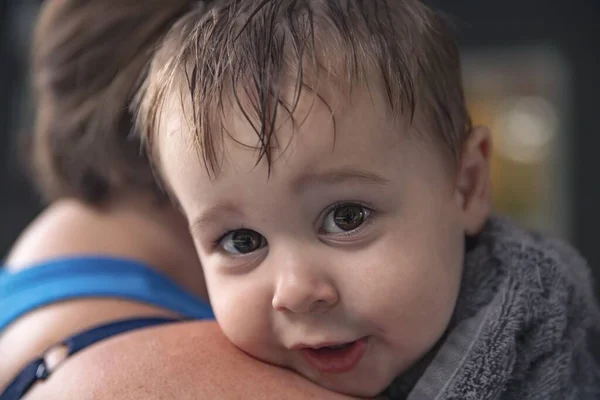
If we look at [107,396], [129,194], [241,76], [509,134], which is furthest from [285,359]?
[509,134]

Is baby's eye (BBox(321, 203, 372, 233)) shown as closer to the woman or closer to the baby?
the baby

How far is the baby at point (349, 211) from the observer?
2.07 ft

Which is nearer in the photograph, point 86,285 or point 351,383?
point 351,383

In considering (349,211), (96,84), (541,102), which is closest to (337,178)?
A: (349,211)

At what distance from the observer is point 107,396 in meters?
0.67

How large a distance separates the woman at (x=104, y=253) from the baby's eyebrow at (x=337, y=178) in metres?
0.20

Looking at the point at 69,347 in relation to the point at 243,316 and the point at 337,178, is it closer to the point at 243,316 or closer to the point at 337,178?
the point at 243,316

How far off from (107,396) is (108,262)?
0.26m

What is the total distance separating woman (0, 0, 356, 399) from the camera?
70cm

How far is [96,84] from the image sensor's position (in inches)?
39.2

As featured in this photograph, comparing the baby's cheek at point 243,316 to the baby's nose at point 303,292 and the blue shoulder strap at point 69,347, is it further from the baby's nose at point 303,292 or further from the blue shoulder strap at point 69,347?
the blue shoulder strap at point 69,347

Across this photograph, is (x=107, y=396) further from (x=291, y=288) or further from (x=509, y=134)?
(x=509, y=134)

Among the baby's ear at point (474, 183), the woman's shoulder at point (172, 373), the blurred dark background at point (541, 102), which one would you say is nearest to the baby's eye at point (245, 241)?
the woman's shoulder at point (172, 373)

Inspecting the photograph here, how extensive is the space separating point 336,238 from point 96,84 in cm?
51
